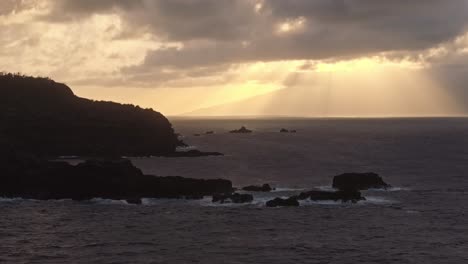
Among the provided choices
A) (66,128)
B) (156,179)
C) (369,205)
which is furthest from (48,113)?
(369,205)

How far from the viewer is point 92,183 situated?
8700 cm

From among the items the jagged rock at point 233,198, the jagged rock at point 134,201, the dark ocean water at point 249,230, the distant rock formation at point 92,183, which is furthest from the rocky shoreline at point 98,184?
the dark ocean water at point 249,230

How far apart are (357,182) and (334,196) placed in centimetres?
1354

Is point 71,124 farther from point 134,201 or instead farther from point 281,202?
point 281,202

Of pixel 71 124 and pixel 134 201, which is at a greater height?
pixel 71 124

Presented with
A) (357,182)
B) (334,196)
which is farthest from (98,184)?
(357,182)

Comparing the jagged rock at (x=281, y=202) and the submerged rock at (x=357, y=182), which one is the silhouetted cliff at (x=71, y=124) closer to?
the submerged rock at (x=357, y=182)

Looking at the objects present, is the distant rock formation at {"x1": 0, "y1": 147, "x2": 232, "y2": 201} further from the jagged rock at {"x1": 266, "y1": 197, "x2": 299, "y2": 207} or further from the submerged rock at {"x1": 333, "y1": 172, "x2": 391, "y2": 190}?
the submerged rock at {"x1": 333, "y1": 172, "x2": 391, "y2": 190}

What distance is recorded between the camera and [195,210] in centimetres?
7675

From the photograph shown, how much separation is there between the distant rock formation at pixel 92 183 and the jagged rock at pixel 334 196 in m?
12.2

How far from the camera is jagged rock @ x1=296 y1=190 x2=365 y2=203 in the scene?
83.8 metres

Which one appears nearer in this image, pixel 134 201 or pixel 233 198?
pixel 134 201

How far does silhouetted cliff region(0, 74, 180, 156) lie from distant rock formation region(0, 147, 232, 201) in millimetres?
49646

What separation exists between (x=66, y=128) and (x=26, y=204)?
73.6 meters
